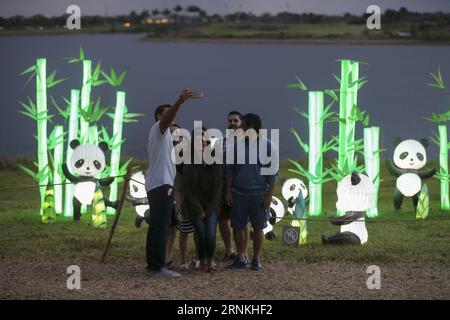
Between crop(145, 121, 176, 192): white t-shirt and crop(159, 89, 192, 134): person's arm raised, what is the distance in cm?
9

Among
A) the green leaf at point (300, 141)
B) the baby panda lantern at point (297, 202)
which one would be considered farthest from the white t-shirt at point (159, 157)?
the green leaf at point (300, 141)

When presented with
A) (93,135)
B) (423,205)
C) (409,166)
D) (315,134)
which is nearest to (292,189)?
(315,134)

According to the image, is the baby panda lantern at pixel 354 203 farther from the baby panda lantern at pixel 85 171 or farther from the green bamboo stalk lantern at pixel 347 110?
the baby panda lantern at pixel 85 171

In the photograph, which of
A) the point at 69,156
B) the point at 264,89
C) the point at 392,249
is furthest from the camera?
Answer: the point at 264,89

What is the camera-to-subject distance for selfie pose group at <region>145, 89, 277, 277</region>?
10656mm

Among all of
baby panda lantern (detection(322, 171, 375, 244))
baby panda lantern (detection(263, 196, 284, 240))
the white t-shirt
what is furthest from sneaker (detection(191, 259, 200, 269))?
baby panda lantern (detection(322, 171, 375, 244))

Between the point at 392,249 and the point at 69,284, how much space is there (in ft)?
13.2

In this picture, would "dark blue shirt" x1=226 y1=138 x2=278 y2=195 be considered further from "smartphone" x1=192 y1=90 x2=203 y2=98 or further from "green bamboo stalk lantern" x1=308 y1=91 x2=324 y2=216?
"green bamboo stalk lantern" x1=308 y1=91 x2=324 y2=216

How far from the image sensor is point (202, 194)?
1099 centimetres

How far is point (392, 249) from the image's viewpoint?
41.3 feet

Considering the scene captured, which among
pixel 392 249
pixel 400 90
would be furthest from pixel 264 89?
pixel 392 249

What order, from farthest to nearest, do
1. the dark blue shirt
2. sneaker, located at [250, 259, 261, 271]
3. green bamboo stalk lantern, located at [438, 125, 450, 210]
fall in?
1. green bamboo stalk lantern, located at [438, 125, 450, 210]
2. sneaker, located at [250, 259, 261, 271]
3. the dark blue shirt

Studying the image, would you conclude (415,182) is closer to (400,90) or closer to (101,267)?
(101,267)

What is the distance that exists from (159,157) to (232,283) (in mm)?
1407
